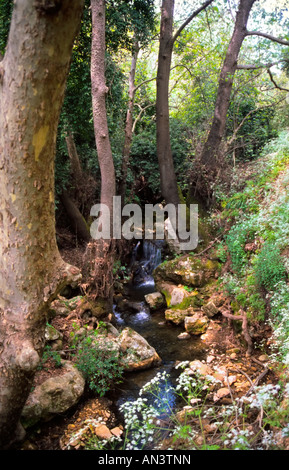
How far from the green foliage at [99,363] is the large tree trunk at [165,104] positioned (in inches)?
178

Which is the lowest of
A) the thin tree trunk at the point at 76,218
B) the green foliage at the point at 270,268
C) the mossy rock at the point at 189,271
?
the mossy rock at the point at 189,271

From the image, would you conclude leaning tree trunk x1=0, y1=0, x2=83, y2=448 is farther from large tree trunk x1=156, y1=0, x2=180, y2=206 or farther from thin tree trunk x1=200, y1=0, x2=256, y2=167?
thin tree trunk x1=200, y1=0, x2=256, y2=167

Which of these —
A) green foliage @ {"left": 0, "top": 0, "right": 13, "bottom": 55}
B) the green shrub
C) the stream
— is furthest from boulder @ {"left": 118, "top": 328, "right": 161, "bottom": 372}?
green foliage @ {"left": 0, "top": 0, "right": 13, "bottom": 55}

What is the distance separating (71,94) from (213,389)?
637 cm

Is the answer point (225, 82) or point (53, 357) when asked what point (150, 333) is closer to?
point (53, 357)

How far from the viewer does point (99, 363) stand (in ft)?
13.9

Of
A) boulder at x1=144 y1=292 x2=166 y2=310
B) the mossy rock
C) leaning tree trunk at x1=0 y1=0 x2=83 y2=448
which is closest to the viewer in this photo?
leaning tree trunk at x1=0 y1=0 x2=83 y2=448

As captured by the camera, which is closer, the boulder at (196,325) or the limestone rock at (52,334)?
the limestone rock at (52,334)

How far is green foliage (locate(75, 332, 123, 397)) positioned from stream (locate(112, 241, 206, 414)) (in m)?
0.20

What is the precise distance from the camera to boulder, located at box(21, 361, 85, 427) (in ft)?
11.4

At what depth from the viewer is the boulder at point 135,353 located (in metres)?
4.69

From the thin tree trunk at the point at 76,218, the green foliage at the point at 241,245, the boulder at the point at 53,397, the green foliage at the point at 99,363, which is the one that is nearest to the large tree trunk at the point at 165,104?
the thin tree trunk at the point at 76,218

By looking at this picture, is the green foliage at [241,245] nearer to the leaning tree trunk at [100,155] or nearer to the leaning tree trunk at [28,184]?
the leaning tree trunk at [100,155]

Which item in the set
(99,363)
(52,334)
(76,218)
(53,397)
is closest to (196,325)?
(99,363)
